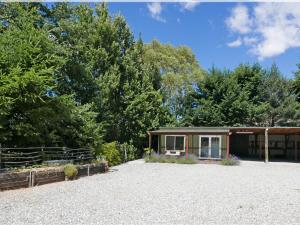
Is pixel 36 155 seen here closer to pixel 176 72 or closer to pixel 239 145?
pixel 239 145

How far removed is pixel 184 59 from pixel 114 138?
1732 centimetres

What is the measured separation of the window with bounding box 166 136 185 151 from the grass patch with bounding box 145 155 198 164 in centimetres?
156

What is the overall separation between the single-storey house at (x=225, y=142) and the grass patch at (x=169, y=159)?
1023 millimetres

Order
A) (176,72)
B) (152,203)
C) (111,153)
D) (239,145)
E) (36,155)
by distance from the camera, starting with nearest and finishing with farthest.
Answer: (152,203)
(36,155)
(111,153)
(239,145)
(176,72)

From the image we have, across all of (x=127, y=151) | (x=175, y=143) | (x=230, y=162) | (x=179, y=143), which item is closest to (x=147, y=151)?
(x=127, y=151)

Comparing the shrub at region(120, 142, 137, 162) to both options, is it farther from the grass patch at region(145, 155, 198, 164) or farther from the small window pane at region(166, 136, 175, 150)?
the small window pane at region(166, 136, 175, 150)

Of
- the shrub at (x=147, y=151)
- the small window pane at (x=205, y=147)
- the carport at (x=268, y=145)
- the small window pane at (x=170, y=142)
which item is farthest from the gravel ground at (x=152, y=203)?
the carport at (x=268, y=145)

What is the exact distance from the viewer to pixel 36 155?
44.0 ft

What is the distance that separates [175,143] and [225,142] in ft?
12.0

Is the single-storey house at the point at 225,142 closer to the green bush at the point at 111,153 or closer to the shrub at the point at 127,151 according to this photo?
the shrub at the point at 127,151

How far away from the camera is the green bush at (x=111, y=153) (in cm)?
2019

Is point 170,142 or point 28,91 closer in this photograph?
point 28,91

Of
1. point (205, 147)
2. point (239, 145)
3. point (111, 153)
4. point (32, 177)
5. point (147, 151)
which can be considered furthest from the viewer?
point (239, 145)

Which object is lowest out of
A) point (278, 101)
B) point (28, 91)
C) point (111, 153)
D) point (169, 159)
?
point (169, 159)
